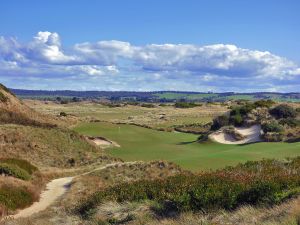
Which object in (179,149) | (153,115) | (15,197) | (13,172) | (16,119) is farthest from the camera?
(153,115)

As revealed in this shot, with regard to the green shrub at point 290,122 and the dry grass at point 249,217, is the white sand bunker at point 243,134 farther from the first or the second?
the dry grass at point 249,217

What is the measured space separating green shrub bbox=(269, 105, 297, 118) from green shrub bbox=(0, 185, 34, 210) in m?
32.7

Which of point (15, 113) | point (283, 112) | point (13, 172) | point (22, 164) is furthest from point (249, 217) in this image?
point (283, 112)

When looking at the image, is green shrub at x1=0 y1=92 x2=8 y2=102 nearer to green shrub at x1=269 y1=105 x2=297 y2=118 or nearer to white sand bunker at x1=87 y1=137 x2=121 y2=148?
white sand bunker at x1=87 y1=137 x2=121 y2=148

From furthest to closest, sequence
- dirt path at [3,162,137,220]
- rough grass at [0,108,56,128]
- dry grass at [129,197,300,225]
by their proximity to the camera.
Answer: rough grass at [0,108,56,128]
dirt path at [3,162,137,220]
dry grass at [129,197,300,225]

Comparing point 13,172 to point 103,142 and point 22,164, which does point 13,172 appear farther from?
point 103,142

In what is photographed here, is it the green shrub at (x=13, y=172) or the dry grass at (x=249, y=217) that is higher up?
the dry grass at (x=249, y=217)

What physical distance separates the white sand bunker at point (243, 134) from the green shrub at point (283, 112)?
5145 mm

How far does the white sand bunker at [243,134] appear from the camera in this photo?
140 ft

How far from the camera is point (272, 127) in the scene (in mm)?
42219

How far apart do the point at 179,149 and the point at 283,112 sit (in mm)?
15542

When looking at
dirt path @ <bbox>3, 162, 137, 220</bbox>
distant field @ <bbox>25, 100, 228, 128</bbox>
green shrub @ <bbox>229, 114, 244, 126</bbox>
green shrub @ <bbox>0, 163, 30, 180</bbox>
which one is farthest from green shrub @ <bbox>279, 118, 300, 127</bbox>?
green shrub @ <bbox>0, 163, 30, 180</bbox>

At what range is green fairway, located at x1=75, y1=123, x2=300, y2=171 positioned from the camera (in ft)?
98.7

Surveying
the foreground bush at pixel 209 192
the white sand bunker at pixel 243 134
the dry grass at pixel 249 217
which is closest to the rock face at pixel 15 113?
the white sand bunker at pixel 243 134
